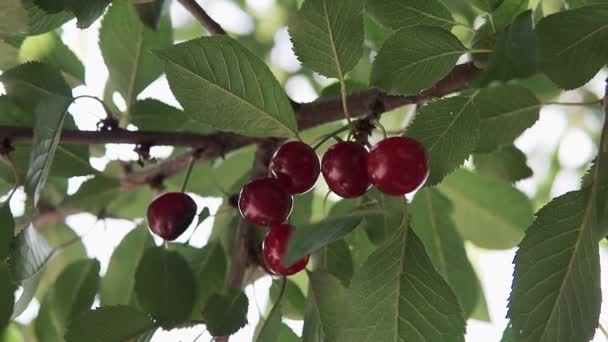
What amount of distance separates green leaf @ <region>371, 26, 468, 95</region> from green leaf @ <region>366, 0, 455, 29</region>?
0.04 meters

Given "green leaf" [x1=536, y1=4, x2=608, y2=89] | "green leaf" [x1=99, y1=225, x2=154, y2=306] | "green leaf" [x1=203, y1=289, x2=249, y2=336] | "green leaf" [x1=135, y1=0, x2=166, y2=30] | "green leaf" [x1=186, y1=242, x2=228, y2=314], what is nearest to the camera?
"green leaf" [x1=536, y1=4, x2=608, y2=89]

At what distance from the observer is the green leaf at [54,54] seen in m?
0.90

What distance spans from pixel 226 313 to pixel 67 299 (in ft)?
1.26

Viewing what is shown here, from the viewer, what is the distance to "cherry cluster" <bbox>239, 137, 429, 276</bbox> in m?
0.61

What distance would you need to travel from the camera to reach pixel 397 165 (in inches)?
23.6

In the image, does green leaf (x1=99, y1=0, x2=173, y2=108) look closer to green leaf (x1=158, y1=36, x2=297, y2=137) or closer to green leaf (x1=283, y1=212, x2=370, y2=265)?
green leaf (x1=158, y1=36, x2=297, y2=137)

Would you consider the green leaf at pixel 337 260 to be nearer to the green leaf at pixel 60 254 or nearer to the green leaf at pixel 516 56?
the green leaf at pixel 516 56

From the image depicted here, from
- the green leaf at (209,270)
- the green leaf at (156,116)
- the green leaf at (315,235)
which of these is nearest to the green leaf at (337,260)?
the green leaf at (209,270)

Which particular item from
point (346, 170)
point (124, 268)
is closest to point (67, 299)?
point (124, 268)

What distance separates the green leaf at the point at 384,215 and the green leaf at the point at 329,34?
121 millimetres

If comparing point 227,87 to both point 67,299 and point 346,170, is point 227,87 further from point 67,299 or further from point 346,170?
point 67,299

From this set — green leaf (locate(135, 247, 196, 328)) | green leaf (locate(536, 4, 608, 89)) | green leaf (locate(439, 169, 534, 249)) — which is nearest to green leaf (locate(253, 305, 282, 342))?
green leaf (locate(135, 247, 196, 328))

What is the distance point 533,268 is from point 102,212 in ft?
2.12

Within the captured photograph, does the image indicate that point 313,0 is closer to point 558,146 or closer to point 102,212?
point 102,212
